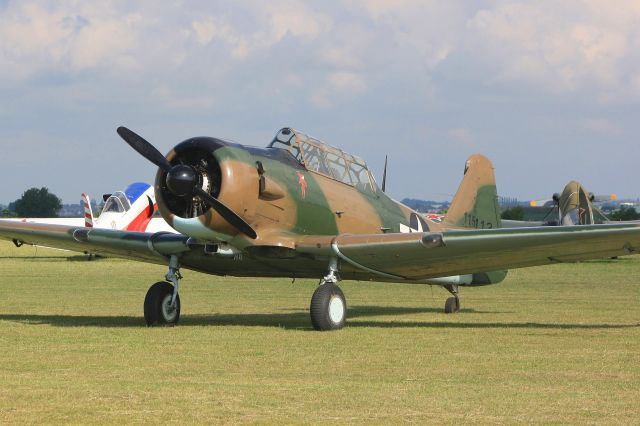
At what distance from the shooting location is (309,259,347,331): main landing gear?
12641 mm

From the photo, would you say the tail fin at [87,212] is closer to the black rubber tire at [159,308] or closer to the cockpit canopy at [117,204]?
the cockpit canopy at [117,204]

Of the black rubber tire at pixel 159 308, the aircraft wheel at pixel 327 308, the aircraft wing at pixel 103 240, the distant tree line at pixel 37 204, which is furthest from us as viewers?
the distant tree line at pixel 37 204

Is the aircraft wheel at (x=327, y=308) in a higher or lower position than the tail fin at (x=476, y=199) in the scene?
lower

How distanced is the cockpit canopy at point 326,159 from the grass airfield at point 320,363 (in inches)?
75.7

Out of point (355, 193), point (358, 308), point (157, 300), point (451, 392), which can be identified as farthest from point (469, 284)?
point (451, 392)

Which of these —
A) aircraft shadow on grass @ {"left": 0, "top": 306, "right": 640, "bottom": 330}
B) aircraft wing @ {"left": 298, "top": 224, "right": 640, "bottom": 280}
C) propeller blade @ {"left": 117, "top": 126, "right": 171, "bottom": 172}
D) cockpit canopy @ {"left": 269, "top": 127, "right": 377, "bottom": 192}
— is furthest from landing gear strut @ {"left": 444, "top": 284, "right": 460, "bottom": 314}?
propeller blade @ {"left": 117, "top": 126, "right": 171, "bottom": 172}

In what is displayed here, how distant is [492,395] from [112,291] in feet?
50.0

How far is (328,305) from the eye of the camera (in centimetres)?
1272

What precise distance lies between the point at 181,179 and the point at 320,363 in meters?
3.17

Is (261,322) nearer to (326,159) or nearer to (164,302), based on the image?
(164,302)

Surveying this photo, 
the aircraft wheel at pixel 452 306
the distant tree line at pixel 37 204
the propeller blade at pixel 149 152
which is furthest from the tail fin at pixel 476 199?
the distant tree line at pixel 37 204

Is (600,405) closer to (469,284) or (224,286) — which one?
(469,284)

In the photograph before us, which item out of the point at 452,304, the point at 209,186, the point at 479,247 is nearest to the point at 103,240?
the point at 209,186

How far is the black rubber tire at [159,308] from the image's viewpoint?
1330cm
